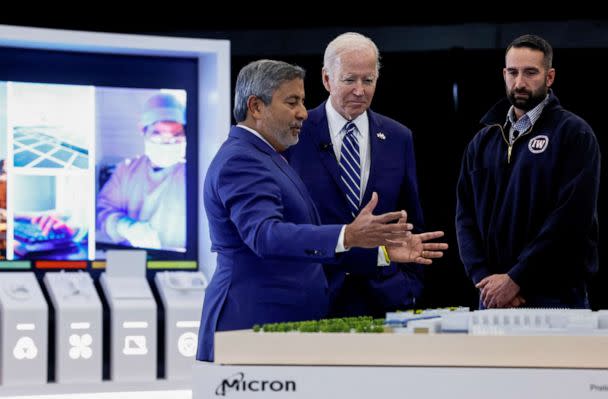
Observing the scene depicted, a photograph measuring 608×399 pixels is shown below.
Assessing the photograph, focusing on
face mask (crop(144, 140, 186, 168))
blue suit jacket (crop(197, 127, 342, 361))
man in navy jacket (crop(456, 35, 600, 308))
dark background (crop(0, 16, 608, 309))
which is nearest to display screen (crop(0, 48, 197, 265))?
face mask (crop(144, 140, 186, 168))

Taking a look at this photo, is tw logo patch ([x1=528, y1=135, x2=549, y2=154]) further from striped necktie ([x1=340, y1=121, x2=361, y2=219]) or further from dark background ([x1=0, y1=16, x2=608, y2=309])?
dark background ([x1=0, y1=16, x2=608, y2=309])

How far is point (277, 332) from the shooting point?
2.01m

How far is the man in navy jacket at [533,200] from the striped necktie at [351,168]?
0.44m

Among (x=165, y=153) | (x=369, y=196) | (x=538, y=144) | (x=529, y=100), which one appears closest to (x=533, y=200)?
(x=538, y=144)

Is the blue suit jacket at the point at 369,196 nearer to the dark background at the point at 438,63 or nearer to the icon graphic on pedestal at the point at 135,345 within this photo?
the icon graphic on pedestal at the point at 135,345

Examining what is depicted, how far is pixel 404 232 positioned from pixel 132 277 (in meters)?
2.58

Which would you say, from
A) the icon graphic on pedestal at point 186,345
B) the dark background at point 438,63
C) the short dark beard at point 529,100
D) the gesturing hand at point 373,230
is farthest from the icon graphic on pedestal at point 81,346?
the gesturing hand at point 373,230

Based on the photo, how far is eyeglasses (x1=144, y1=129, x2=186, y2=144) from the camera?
16.5 ft

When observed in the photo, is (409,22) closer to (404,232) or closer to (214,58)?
(214,58)

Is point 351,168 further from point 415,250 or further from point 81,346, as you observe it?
point 81,346

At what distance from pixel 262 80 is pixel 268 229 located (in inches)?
24.9

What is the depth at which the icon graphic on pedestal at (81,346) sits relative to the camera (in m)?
4.65

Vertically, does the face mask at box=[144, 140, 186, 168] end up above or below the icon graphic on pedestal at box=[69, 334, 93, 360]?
above

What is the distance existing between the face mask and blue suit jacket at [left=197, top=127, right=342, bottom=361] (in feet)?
7.05
